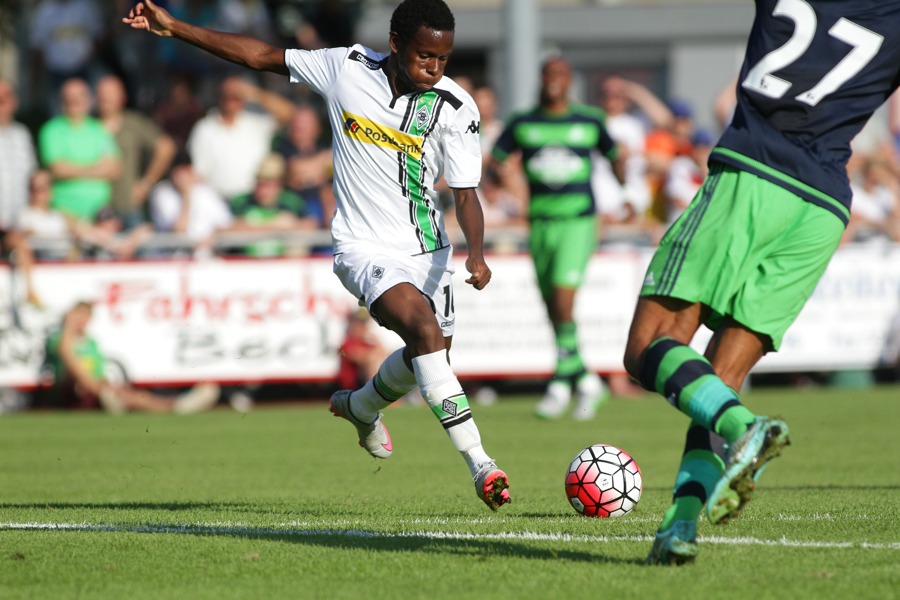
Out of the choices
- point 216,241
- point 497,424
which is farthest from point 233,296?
point 497,424

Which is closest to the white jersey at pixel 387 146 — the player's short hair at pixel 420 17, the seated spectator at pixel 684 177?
the player's short hair at pixel 420 17

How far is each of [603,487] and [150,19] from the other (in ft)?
10.3

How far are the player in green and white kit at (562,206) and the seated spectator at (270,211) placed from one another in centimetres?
352

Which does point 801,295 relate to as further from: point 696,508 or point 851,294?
point 851,294

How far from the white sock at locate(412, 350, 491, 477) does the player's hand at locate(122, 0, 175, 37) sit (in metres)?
2.02

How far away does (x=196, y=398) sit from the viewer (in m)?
15.6

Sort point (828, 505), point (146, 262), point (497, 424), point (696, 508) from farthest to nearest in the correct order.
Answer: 1. point (146, 262)
2. point (497, 424)
3. point (828, 505)
4. point (696, 508)

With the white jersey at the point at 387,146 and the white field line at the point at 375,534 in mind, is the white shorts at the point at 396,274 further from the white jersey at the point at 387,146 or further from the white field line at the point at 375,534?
the white field line at the point at 375,534

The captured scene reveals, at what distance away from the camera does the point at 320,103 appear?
2153 cm

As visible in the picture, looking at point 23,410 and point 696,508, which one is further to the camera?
point 23,410

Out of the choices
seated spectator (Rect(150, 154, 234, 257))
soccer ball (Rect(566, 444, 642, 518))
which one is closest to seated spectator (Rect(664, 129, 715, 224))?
seated spectator (Rect(150, 154, 234, 257))

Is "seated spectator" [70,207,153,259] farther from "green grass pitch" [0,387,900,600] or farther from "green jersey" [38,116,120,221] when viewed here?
"green grass pitch" [0,387,900,600]

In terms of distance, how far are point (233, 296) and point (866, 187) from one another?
26.9ft

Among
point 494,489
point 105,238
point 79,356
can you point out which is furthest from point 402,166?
point 105,238
